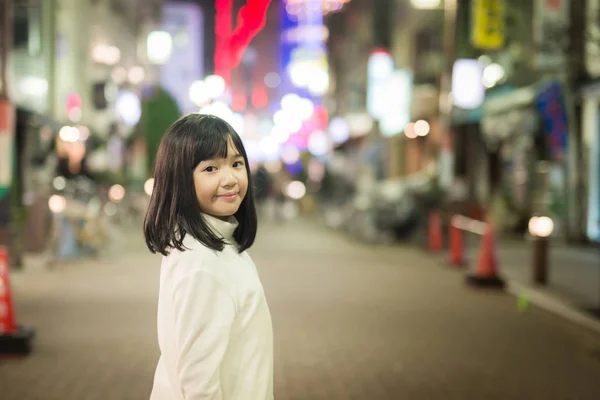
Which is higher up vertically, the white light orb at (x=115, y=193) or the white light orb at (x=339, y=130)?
the white light orb at (x=339, y=130)

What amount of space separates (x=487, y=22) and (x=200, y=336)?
20737mm

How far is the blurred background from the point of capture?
277 inches

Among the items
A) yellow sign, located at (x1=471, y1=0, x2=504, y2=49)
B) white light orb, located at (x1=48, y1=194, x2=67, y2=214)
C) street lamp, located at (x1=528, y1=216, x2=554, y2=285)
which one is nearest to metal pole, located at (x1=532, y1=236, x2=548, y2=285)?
street lamp, located at (x1=528, y1=216, x2=554, y2=285)

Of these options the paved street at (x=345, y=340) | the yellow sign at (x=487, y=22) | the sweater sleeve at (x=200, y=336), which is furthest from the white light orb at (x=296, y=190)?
the sweater sleeve at (x=200, y=336)

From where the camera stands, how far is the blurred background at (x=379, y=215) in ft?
23.1

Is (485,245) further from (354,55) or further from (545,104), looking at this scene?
(354,55)

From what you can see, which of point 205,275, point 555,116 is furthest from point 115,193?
point 205,275

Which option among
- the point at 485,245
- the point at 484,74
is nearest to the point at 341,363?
the point at 485,245

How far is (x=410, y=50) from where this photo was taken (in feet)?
127

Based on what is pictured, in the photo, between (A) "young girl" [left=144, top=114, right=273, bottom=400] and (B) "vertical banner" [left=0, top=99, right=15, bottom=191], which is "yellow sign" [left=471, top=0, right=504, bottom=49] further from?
(A) "young girl" [left=144, top=114, right=273, bottom=400]

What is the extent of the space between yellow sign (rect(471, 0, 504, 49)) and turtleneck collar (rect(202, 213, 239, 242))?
795 inches

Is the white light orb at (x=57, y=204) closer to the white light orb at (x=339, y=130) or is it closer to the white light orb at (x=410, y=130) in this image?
the white light orb at (x=410, y=130)

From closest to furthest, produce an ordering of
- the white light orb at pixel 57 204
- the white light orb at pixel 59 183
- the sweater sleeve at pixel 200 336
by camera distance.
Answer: the sweater sleeve at pixel 200 336, the white light orb at pixel 57 204, the white light orb at pixel 59 183

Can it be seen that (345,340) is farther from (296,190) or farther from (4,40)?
(296,190)
